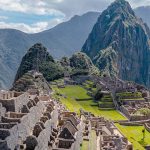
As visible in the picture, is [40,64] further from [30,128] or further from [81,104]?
[30,128]

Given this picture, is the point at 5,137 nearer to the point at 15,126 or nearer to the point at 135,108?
the point at 15,126

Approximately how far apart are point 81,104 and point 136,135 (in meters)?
24.8

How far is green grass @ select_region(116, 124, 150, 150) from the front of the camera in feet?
187

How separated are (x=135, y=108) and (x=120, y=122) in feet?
30.3

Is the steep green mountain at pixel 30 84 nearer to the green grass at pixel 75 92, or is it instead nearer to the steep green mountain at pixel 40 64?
the green grass at pixel 75 92

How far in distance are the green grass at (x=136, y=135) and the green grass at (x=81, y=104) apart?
606cm

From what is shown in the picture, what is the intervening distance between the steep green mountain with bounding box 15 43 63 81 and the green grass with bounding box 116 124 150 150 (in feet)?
202

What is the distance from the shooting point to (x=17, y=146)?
3291cm

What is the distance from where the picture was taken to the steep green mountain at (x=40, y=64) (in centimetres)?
13288

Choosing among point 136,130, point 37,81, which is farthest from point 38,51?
point 136,130

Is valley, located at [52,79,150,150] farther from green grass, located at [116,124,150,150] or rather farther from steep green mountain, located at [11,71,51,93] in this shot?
steep green mountain, located at [11,71,51,93]

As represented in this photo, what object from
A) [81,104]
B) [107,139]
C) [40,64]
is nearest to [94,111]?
Answer: [81,104]

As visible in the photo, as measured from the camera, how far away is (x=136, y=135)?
64812mm


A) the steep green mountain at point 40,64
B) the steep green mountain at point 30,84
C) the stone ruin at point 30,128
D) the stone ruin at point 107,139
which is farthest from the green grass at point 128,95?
the stone ruin at point 30,128
